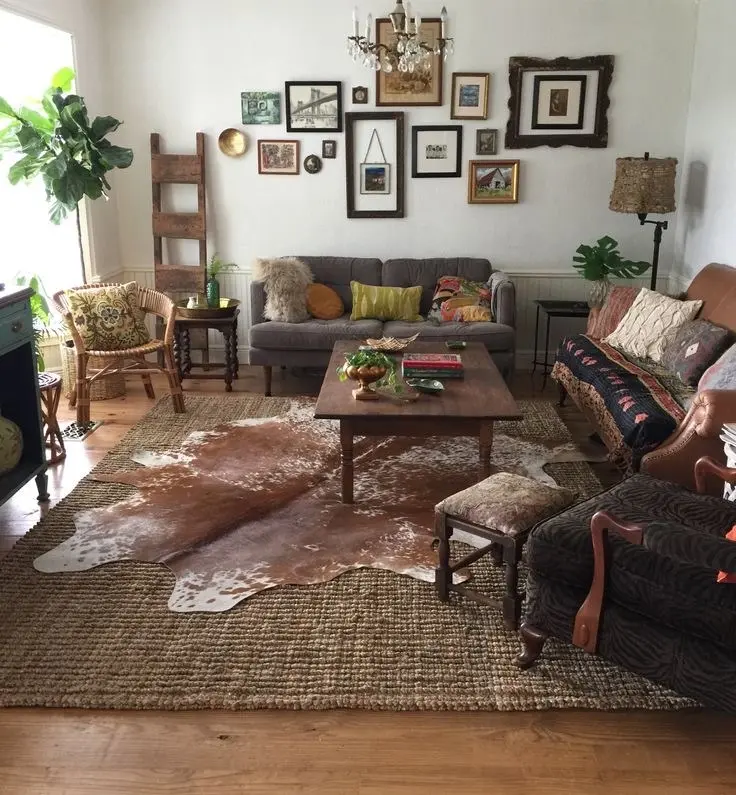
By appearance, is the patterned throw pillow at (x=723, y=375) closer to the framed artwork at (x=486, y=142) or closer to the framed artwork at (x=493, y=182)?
the framed artwork at (x=493, y=182)

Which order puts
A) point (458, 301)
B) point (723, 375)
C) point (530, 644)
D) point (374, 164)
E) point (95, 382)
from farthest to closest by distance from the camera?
point (374, 164)
point (458, 301)
point (95, 382)
point (723, 375)
point (530, 644)

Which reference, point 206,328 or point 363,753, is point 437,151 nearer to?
point 206,328

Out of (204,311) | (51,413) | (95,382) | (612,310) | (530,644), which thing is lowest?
(530,644)

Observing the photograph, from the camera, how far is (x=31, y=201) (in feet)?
18.1

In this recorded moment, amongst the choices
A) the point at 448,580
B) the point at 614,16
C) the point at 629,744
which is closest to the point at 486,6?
the point at 614,16

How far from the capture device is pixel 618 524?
222cm

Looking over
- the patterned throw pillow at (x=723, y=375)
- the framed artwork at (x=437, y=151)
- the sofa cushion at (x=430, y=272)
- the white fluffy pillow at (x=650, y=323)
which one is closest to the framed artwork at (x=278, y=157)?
the framed artwork at (x=437, y=151)

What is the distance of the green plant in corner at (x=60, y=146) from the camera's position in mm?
4867

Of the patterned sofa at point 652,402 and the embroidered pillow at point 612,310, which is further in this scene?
the embroidered pillow at point 612,310

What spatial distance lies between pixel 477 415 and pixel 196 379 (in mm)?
2831

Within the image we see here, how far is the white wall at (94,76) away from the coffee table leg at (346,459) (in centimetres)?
306

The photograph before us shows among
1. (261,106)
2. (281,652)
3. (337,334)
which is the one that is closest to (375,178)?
(261,106)

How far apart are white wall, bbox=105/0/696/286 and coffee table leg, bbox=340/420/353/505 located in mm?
2872

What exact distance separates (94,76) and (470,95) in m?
2.78
